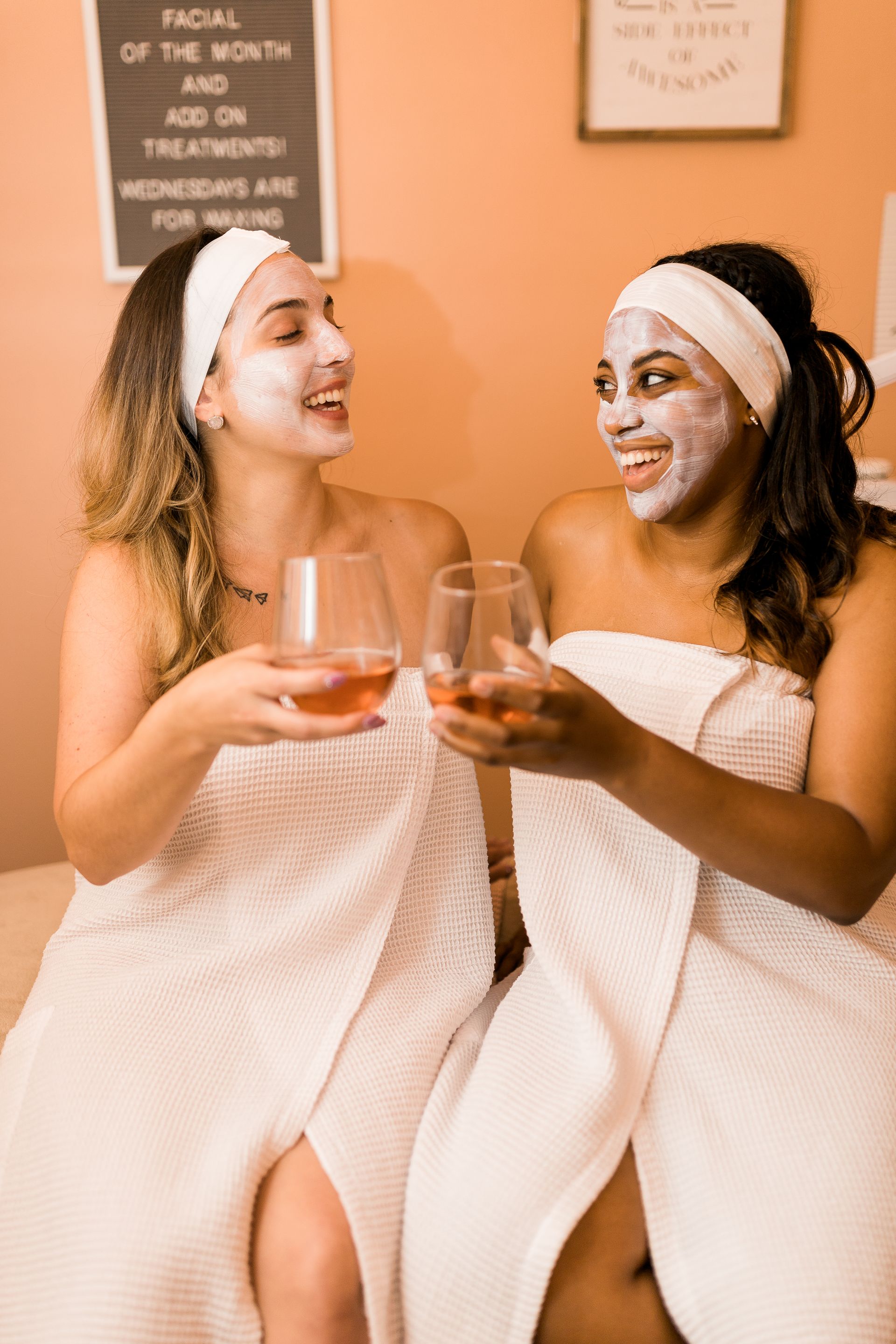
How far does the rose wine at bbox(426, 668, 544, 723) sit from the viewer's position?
32.5 inches

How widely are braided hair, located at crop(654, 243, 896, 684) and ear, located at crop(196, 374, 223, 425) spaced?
631 mm

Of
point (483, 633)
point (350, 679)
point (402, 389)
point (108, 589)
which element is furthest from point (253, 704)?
point (402, 389)

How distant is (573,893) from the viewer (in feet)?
4.20

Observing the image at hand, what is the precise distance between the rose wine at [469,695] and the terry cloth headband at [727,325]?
0.71m

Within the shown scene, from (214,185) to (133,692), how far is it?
1052mm

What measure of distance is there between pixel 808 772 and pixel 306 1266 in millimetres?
762

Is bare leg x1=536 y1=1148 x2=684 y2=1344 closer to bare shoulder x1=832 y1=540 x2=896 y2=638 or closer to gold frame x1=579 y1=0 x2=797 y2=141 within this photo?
bare shoulder x1=832 y1=540 x2=896 y2=638

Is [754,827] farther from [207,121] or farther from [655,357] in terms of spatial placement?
[207,121]

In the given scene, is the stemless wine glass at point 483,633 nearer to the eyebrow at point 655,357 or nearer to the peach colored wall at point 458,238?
the eyebrow at point 655,357

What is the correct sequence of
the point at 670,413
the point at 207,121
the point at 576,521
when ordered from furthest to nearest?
1. the point at 207,121
2. the point at 576,521
3. the point at 670,413

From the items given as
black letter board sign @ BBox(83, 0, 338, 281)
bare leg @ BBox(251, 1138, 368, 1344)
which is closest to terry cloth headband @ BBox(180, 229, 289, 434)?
black letter board sign @ BBox(83, 0, 338, 281)

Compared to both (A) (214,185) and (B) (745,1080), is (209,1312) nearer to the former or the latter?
(B) (745,1080)

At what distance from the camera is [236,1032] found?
115cm

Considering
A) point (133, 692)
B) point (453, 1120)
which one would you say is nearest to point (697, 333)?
point (133, 692)
